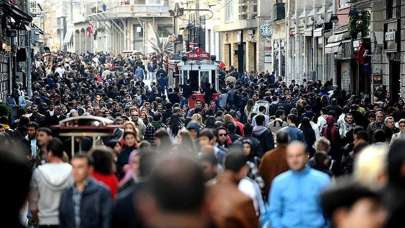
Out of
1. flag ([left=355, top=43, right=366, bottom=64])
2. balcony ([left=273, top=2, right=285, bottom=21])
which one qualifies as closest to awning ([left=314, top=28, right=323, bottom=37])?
flag ([left=355, top=43, right=366, bottom=64])

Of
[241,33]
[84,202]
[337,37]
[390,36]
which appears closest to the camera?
[84,202]

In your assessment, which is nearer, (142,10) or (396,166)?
(396,166)

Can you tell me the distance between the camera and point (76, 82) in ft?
174

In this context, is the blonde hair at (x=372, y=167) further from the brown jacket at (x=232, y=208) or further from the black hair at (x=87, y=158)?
the black hair at (x=87, y=158)

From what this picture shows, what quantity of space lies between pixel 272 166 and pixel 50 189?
307 cm

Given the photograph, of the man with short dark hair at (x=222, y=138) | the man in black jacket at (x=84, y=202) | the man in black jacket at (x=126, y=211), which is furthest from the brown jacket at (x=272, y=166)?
the man in black jacket at (x=126, y=211)

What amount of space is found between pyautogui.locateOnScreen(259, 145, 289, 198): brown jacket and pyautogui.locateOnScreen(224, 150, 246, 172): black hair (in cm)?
325

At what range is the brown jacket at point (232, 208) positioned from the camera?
9250 mm

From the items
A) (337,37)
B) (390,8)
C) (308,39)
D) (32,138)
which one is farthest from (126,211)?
(308,39)

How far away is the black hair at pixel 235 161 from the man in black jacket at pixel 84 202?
108 cm

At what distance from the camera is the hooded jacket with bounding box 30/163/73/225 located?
11984 millimetres

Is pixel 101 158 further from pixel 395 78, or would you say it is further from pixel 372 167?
pixel 395 78

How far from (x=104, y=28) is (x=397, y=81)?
296 ft

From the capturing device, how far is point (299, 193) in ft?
34.8
